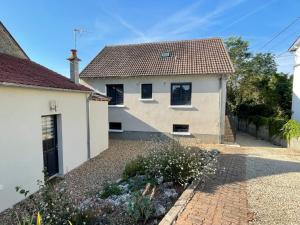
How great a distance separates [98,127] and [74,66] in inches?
140

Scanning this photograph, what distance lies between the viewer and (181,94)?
14344 mm

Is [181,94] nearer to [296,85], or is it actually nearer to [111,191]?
[296,85]

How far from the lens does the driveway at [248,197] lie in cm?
435

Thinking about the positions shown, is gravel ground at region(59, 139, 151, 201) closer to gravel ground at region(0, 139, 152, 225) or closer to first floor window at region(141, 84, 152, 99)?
gravel ground at region(0, 139, 152, 225)

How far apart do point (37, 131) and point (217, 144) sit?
10959 mm

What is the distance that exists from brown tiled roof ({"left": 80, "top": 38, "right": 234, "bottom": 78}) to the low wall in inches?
258

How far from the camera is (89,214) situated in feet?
13.1

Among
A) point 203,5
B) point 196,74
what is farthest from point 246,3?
point 196,74

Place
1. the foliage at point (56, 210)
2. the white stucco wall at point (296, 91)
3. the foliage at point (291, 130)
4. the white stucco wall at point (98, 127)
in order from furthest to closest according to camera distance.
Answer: the white stucco wall at point (296, 91), the foliage at point (291, 130), the white stucco wall at point (98, 127), the foliage at point (56, 210)

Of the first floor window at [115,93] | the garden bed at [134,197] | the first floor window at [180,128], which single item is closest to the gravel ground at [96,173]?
the garden bed at [134,197]

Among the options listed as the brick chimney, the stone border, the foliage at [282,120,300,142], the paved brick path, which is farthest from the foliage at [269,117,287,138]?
the brick chimney

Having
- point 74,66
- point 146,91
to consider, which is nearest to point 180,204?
point 74,66

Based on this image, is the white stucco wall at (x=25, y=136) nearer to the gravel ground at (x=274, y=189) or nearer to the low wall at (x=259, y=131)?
the gravel ground at (x=274, y=189)

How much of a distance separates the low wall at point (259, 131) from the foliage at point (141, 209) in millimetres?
12344
